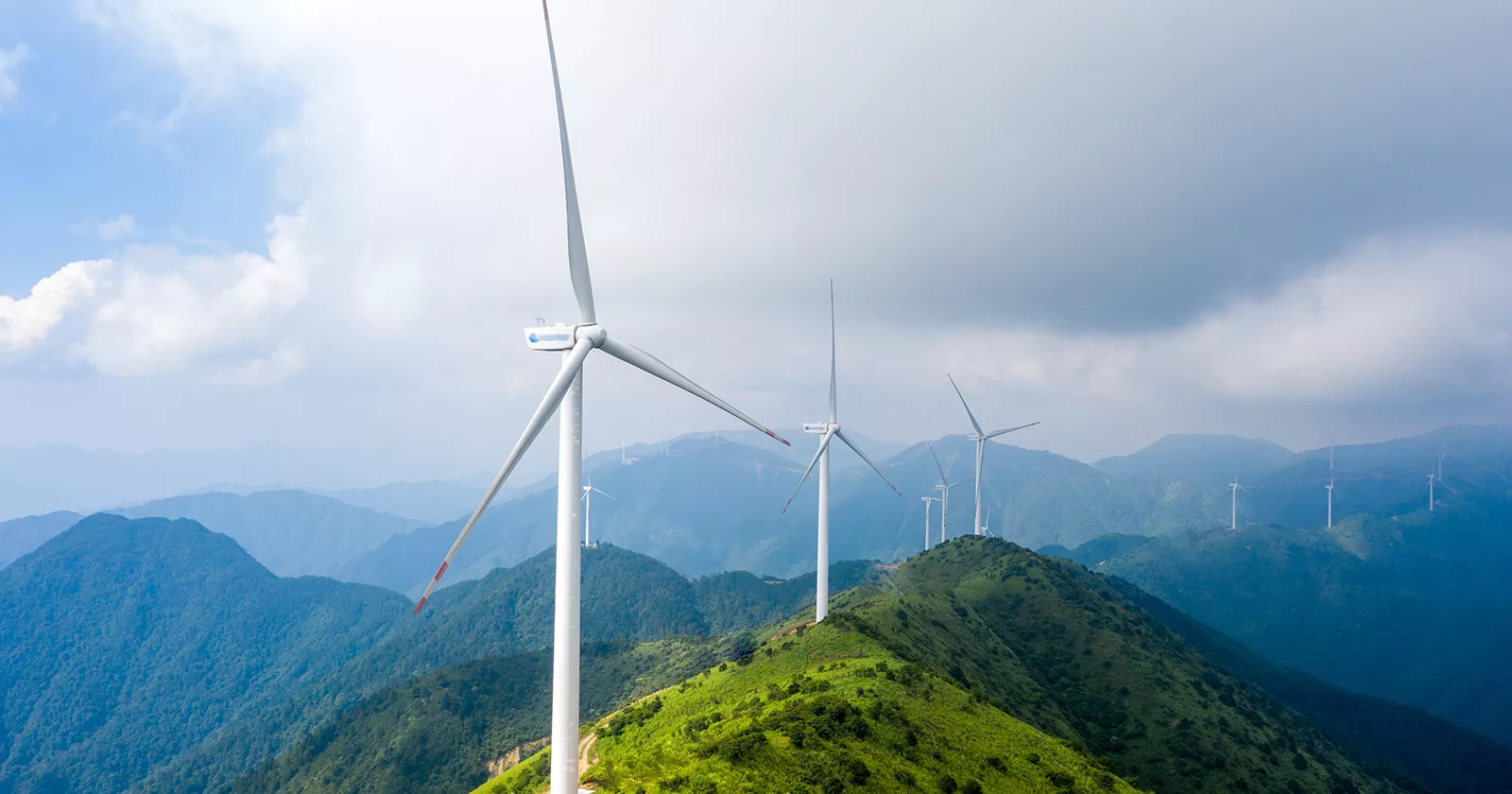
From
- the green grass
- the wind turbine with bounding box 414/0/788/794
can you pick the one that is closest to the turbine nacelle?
the wind turbine with bounding box 414/0/788/794

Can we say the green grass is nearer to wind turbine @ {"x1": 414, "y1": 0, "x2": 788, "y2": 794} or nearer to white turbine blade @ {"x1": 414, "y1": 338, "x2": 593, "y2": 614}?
wind turbine @ {"x1": 414, "y1": 0, "x2": 788, "y2": 794}

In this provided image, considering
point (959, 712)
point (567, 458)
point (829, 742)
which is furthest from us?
point (959, 712)

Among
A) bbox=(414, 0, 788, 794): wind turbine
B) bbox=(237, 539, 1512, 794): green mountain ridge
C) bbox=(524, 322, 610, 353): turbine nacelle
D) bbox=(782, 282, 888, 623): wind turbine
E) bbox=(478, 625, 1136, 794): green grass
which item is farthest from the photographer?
bbox=(782, 282, 888, 623): wind turbine

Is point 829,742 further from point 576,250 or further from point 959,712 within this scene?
point 576,250

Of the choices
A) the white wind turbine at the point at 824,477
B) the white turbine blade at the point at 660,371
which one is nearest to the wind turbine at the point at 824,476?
the white wind turbine at the point at 824,477

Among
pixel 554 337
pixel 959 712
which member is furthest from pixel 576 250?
pixel 959 712

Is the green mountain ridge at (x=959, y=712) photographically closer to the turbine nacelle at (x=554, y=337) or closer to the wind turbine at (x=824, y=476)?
the wind turbine at (x=824, y=476)
